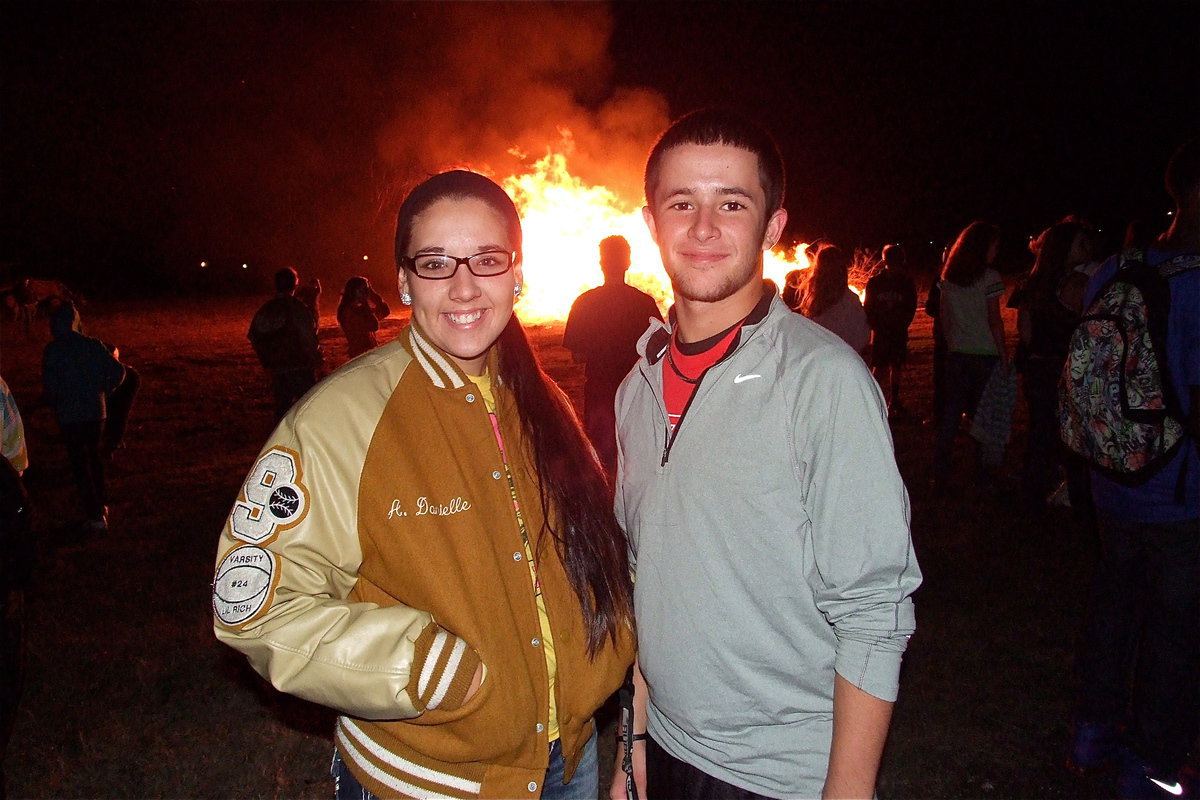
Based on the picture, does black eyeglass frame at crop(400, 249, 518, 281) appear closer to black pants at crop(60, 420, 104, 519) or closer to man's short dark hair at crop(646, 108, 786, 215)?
man's short dark hair at crop(646, 108, 786, 215)

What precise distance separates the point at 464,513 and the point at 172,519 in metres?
6.83

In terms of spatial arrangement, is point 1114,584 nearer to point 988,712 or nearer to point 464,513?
point 988,712

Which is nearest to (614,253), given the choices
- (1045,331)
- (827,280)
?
(827,280)

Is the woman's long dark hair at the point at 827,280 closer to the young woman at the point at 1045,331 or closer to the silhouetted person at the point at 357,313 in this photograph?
the young woman at the point at 1045,331

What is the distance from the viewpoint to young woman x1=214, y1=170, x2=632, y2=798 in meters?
1.79

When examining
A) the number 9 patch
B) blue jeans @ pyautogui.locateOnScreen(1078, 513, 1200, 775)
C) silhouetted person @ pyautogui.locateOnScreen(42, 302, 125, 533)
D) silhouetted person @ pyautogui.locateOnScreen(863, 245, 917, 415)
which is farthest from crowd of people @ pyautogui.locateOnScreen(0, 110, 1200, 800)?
silhouetted person @ pyautogui.locateOnScreen(863, 245, 917, 415)

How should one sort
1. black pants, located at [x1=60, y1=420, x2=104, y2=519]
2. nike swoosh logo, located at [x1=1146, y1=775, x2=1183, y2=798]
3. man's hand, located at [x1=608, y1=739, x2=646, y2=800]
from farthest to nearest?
1. black pants, located at [x1=60, y1=420, x2=104, y2=519]
2. nike swoosh logo, located at [x1=1146, y1=775, x2=1183, y2=798]
3. man's hand, located at [x1=608, y1=739, x2=646, y2=800]

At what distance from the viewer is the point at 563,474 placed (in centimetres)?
228

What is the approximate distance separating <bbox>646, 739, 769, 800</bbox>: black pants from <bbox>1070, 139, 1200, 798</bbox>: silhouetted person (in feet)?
7.55

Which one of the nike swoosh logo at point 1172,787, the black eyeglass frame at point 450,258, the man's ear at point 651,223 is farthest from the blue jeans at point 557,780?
the nike swoosh logo at point 1172,787

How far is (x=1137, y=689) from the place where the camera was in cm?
333

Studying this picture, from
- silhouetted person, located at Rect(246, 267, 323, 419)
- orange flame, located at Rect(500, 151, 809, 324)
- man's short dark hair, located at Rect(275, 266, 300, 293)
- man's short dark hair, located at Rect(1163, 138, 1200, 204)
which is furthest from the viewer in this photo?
orange flame, located at Rect(500, 151, 809, 324)

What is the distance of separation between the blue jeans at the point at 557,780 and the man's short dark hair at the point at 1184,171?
3222 mm

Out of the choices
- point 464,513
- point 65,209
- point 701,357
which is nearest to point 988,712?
point 701,357
